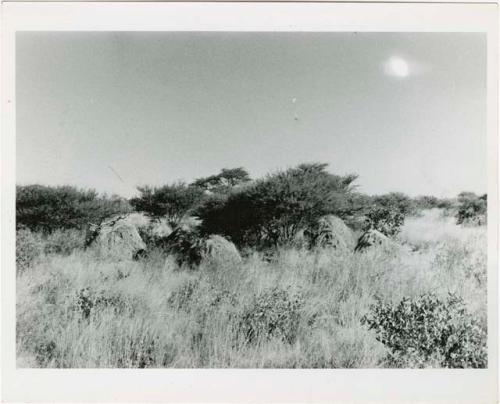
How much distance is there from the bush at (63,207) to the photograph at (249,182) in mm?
32

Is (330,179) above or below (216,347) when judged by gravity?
above

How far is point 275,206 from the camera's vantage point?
560 cm

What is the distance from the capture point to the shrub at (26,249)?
4262 mm

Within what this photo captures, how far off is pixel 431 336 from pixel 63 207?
4.71 m

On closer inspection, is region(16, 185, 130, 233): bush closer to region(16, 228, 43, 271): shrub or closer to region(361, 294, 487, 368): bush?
region(16, 228, 43, 271): shrub

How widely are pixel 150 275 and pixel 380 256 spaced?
2.85 meters

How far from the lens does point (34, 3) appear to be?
4.01m

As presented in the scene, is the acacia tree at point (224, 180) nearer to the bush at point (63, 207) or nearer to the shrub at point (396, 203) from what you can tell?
the bush at point (63, 207)
